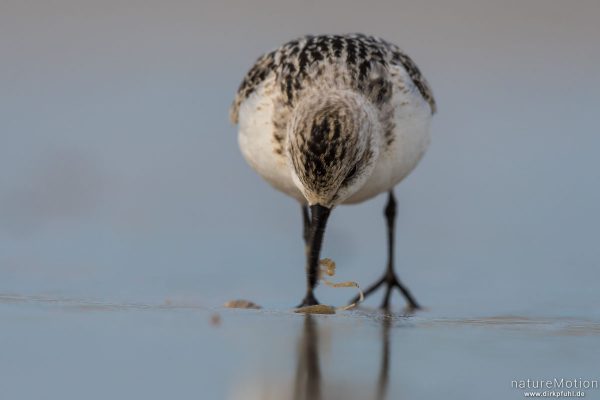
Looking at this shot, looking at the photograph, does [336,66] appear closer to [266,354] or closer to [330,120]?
[330,120]

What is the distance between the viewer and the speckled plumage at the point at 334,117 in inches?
269

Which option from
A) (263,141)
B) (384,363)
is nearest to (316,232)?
(263,141)

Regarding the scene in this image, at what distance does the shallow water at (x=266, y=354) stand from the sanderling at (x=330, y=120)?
1.16 metres

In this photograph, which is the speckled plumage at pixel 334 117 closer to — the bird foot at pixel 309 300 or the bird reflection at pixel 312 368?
→ the bird foot at pixel 309 300

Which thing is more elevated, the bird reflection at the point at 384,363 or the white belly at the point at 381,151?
the white belly at the point at 381,151

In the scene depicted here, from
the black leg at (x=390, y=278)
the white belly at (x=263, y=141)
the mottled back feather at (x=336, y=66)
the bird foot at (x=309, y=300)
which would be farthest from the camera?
the black leg at (x=390, y=278)

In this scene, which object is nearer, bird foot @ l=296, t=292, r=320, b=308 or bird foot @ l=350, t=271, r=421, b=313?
bird foot @ l=296, t=292, r=320, b=308

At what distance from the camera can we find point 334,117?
6891mm

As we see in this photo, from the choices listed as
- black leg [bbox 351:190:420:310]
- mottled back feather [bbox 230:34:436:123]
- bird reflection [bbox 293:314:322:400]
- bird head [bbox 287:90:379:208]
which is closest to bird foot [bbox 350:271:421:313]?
black leg [bbox 351:190:420:310]

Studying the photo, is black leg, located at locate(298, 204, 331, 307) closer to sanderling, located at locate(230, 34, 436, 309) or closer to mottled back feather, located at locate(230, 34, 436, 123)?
sanderling, located at locate(230, 34, 436, 309)

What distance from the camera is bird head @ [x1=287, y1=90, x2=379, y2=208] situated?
6.75m

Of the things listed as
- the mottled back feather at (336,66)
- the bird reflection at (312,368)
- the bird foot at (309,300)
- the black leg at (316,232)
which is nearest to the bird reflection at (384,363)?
the bird reflection at (312,368)

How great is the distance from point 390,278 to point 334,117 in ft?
7.89

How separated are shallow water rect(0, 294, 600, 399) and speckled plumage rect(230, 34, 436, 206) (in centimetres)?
119
